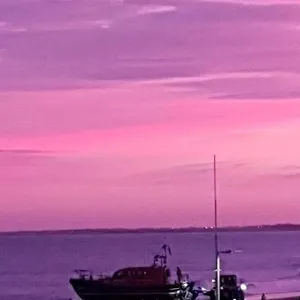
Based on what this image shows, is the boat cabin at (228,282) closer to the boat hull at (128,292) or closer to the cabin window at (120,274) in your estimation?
the boat hull at (128,292)

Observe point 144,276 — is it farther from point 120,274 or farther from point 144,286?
point 120,274

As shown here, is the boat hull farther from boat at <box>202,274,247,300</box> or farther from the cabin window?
boat at <box>202,274,247,300</box>

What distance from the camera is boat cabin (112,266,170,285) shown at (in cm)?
5450

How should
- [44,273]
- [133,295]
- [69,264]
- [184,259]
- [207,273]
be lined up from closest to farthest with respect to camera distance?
[133,295], [207,273], [44,273], [69,264], [184,259]

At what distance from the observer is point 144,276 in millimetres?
54875

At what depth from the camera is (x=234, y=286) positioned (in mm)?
46438

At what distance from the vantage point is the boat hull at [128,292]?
53.8 m

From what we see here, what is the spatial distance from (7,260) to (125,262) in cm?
1925

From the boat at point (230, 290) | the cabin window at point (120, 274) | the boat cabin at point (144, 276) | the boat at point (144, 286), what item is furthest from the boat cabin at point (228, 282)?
the cabin window at point (120, 274)

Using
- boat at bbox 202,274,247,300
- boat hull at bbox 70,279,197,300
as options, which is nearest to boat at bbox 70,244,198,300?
boat hull at bbox 70,279,197,300

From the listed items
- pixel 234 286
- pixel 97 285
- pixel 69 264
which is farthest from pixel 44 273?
pixel 234 286

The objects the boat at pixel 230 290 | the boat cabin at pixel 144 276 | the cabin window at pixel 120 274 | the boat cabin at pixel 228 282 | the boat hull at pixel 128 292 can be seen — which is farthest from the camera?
the cabin window at pixel 120 274

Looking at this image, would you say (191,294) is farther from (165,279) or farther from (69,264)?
(69,264)

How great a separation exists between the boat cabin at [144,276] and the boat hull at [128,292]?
11.7 inches
